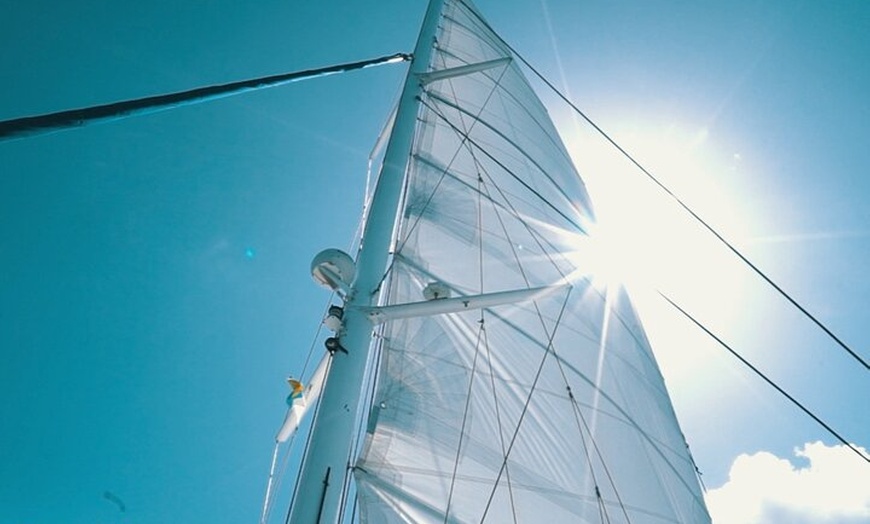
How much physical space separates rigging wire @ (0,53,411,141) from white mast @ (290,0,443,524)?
3.72 ft

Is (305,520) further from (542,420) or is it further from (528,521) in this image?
(542,420)

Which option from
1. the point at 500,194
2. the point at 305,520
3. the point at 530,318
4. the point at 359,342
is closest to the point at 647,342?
the point at 530,318

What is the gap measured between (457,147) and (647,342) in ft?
10.6

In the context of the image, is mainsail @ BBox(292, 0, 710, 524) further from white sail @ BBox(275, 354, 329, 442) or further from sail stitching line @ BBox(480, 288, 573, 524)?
white sail @ BBox(275, 354, 329, 442)

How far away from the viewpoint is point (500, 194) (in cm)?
478

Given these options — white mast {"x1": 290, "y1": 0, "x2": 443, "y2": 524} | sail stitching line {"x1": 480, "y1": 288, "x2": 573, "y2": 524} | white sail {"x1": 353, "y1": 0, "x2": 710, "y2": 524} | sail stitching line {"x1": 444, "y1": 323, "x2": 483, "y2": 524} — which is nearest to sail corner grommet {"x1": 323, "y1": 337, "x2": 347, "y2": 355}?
white mast {"x1": 290, "y1": 0, "x2": 443, "y2": 524}

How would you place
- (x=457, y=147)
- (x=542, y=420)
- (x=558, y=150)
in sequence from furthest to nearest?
(x=558, y=150), (x=457, y=147), (x=542, y=420)

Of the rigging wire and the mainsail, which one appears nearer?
the rigging wire

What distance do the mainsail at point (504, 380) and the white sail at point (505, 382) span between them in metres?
0.01

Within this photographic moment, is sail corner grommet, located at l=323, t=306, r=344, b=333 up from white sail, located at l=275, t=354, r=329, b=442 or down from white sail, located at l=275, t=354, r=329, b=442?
up

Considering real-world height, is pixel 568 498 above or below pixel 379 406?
below

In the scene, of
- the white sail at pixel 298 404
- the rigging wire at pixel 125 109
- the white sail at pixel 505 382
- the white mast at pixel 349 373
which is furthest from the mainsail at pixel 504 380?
the rigging wire at pixel 125 109

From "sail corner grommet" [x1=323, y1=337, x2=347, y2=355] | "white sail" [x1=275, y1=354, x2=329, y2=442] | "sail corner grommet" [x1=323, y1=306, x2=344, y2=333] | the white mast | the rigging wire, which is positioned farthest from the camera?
"white sail" [x1=275, y1=354, x2=329, y2=442]

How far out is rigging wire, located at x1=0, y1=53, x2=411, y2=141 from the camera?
913 millimetres
